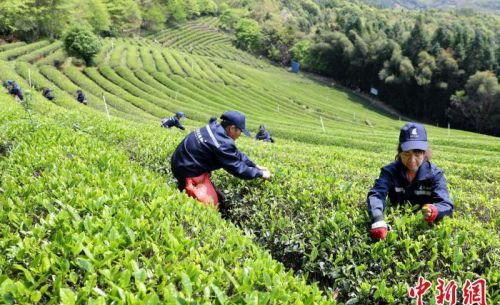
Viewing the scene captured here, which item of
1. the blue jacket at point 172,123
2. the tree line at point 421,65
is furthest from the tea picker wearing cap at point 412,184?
the tree line at point 421,65

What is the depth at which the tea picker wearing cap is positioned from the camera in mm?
4969

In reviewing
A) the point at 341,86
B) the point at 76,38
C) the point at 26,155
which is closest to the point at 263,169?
the point at 26,155

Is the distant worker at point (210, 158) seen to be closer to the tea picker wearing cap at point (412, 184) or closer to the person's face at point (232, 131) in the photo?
the person's face at point (232, 131)

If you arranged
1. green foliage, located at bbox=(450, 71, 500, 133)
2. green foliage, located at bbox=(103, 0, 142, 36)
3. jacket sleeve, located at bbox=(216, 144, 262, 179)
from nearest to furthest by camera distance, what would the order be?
jacket sleeve, located at bbox=(216, 144, 262, 179)
green foliage, located at bbox=(450, 71, 500, 133)
green foliage, located at bbox=(103, 0, 142, 36)

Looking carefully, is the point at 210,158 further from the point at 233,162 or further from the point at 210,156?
the point at 233,162

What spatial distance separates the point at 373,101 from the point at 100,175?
7823 cm

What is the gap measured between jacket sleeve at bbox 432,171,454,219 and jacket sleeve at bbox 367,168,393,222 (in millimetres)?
569

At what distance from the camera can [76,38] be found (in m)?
51.2

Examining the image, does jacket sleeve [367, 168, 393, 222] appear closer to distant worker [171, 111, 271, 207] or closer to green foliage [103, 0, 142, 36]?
distant worker [171, 111, 271, 207]

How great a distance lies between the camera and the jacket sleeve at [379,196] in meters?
4.99

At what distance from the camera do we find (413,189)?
546 cm

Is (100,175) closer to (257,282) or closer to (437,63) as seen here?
(257,282)

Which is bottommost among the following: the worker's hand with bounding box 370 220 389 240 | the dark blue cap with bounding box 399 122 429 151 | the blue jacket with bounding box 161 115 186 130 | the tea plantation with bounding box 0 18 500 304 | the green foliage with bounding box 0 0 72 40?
the blue jacket with bounding box 161 115 186 130

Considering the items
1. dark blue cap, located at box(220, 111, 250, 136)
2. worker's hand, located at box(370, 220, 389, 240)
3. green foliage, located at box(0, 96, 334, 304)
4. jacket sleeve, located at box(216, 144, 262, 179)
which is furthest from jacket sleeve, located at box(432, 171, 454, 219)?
dark blue cap, located at box(220, 111, 250, 136)
